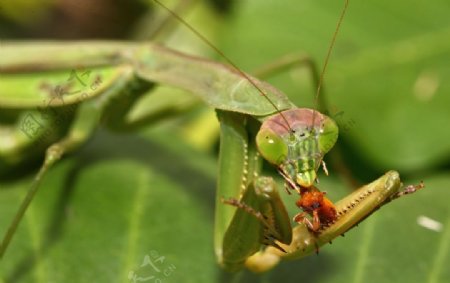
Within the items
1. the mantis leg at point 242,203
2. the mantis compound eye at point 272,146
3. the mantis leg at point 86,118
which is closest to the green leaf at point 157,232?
the mantis leg at point 86,118

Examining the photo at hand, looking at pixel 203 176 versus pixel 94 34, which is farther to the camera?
pixel 94 34

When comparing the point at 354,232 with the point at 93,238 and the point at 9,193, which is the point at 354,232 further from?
the point at 9,193

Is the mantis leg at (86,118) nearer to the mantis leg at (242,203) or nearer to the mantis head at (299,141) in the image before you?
the mantis leg at (242,203)

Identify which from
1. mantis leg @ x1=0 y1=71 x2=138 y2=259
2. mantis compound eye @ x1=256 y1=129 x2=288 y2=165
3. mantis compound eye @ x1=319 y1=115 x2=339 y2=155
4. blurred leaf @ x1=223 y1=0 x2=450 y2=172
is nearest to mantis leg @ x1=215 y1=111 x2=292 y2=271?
mantis compound eye @ x1=256 y1=129 x2=288 y2=165

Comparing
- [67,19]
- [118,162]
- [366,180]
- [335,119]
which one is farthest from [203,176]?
[67,19]

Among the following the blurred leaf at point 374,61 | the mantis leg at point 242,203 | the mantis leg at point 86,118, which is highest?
the mantis leg at point 86,118

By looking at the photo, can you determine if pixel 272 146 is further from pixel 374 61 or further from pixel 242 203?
pixel 374 61

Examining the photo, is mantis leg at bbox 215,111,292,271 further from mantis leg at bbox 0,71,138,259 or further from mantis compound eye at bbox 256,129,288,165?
mantis leg at bbox 0,71,138,259
